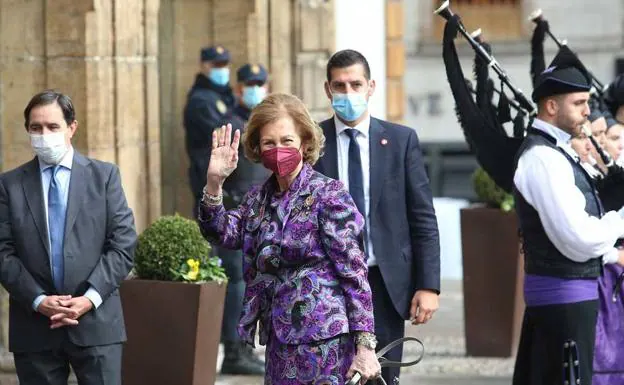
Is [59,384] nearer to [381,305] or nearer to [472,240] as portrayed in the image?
[381,305]

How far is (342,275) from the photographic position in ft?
21.7

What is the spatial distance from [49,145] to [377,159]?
137 cm

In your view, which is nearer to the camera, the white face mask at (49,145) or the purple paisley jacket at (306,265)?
the purple paisley jacket at (306,265)

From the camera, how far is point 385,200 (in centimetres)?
786

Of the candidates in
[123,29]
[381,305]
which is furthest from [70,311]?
[123,29]

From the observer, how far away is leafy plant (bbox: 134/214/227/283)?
29.8ft

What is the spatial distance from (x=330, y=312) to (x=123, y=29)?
4.05 m

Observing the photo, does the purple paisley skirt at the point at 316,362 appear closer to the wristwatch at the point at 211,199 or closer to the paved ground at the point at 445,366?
the wristwatch at the point at 211,199

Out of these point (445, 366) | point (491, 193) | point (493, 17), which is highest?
point (493, 17)

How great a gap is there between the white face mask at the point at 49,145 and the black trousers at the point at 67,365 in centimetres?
77

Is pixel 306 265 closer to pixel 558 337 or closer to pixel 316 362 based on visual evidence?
pixel 316 362

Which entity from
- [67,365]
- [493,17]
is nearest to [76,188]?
[67,365]

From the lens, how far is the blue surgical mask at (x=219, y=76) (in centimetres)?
1236

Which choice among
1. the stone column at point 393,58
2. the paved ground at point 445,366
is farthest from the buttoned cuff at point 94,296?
the stone column at point 393,58
